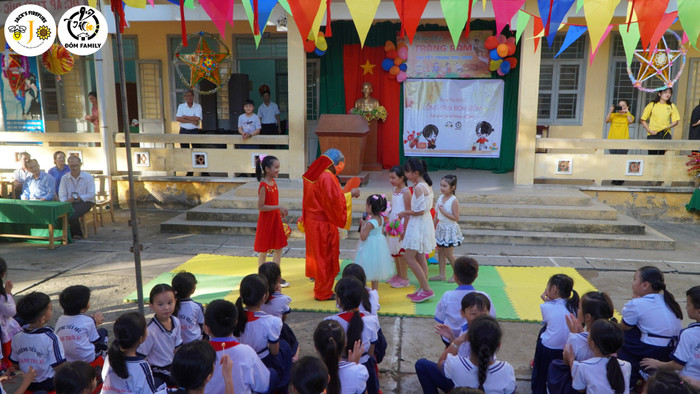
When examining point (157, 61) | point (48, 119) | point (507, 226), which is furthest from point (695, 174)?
point (48, 119)

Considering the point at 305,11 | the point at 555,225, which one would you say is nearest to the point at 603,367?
the point at 305,11

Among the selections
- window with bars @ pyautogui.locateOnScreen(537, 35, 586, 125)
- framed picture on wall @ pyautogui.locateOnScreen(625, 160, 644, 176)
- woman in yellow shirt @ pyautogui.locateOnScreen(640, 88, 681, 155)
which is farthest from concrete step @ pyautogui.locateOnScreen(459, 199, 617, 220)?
window with bars @ pyautogui.locateOnScreen(537, 35, 586, 125)

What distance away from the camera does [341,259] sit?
6.67 metres

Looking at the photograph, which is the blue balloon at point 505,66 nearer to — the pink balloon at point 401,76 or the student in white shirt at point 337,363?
the pink balloon at point 401,76

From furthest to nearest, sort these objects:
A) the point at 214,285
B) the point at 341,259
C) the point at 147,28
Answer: the point at 147,28, the point at 341,259, the point at 214,285

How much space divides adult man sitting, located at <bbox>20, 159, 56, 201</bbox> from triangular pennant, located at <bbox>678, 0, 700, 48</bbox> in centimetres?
820

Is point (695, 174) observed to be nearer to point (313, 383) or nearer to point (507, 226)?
point (507, 226)

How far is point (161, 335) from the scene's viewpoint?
3191mm

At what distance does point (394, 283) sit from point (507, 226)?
284cm

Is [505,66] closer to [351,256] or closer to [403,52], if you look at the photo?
[403,52]

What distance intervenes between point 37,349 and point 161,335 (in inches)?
26.7

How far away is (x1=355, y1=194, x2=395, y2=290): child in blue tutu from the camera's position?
502cm

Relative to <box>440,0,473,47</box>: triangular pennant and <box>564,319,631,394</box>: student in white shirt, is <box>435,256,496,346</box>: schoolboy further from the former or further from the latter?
<box>440,0,473,47</box>: triangular pennant

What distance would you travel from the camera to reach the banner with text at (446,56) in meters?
10.3
